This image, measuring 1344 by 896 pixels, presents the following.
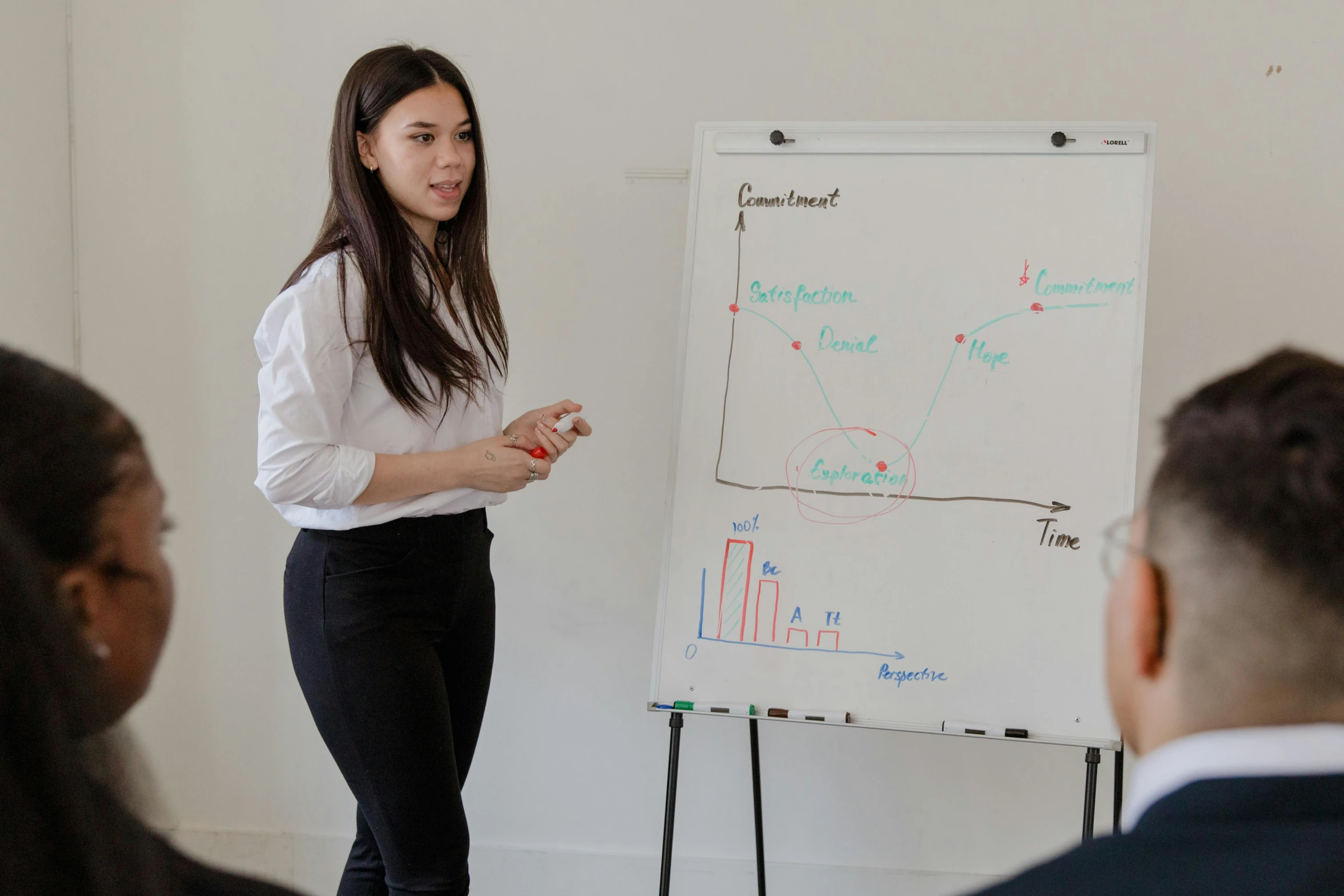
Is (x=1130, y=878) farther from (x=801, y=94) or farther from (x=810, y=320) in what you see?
(x=801, y=94)

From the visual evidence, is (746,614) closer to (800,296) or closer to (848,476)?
(848,476)

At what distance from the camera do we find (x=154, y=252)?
2.31 m

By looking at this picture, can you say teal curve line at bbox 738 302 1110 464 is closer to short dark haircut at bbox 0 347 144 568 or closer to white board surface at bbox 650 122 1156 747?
white board surface at bbox 650 122 1156 747

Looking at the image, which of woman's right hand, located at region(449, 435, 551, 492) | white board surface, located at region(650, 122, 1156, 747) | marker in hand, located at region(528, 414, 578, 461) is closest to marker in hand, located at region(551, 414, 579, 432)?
→ marker in hand, located at region(528, 414, 578, 461)

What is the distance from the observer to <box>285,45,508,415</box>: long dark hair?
1.46 metres

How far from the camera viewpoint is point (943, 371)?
5.76ft

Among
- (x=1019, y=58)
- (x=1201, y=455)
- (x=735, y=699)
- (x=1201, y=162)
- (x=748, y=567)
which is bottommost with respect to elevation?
(x=735, y=699)

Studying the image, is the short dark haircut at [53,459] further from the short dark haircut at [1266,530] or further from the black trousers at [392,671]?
the black trousers at [392,671]

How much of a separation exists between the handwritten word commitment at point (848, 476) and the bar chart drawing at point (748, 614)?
17 centimetres

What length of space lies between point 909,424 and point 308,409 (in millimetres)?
999

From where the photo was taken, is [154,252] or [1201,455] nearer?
[1201,455]

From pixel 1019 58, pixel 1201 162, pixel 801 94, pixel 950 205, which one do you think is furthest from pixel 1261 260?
pixel 801 94

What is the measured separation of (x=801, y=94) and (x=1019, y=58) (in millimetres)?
462

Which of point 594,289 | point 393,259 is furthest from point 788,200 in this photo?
point 393,259
